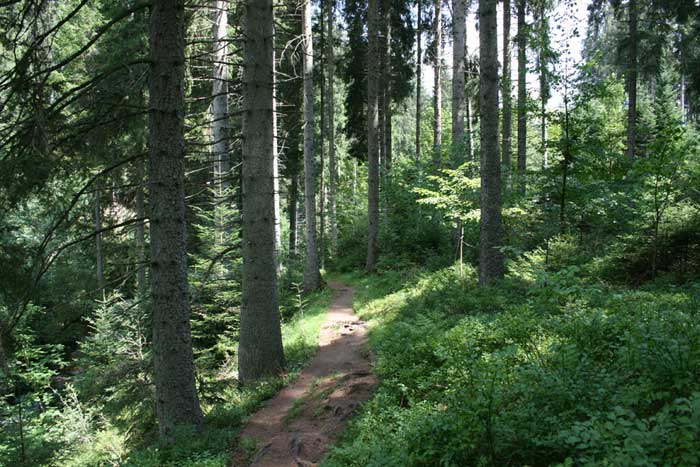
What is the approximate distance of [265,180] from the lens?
24.7 ft

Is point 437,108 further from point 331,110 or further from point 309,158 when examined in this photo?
point 309,158

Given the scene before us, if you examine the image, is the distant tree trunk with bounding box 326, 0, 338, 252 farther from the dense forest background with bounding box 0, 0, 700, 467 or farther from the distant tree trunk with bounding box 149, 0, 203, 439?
the distant tree trunk with bounding box 149, 0, 203, 439

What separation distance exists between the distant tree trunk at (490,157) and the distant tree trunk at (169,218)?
19.5 ft

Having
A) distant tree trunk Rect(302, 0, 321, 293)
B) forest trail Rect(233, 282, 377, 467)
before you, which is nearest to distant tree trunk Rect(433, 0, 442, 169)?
distant tree trunk Rect(302, 0, 321, 293)

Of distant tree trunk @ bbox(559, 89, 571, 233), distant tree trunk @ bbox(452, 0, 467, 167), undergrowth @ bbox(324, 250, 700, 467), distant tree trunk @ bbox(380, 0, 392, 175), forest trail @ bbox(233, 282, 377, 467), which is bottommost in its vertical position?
forest trail @ bbox(233, 282, 377, 467)

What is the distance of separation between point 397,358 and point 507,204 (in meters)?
6.14

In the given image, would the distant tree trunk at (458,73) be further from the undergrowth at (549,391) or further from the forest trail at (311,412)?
the undergrowth at (549,391)

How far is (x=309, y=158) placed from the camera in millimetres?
14680

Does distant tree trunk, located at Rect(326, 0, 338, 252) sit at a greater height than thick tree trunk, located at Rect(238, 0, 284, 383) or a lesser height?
greater

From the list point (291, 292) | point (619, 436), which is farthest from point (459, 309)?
point (291, 292)

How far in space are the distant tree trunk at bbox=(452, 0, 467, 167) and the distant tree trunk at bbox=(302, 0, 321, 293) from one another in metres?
4.62

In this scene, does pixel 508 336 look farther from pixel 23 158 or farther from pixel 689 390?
pixel 23 158

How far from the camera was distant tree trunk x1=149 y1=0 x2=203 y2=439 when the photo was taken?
5.01 meters

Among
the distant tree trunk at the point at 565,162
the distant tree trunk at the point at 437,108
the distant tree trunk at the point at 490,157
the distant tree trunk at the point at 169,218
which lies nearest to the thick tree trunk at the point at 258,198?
the distant tree trunk at the point at 169,218
